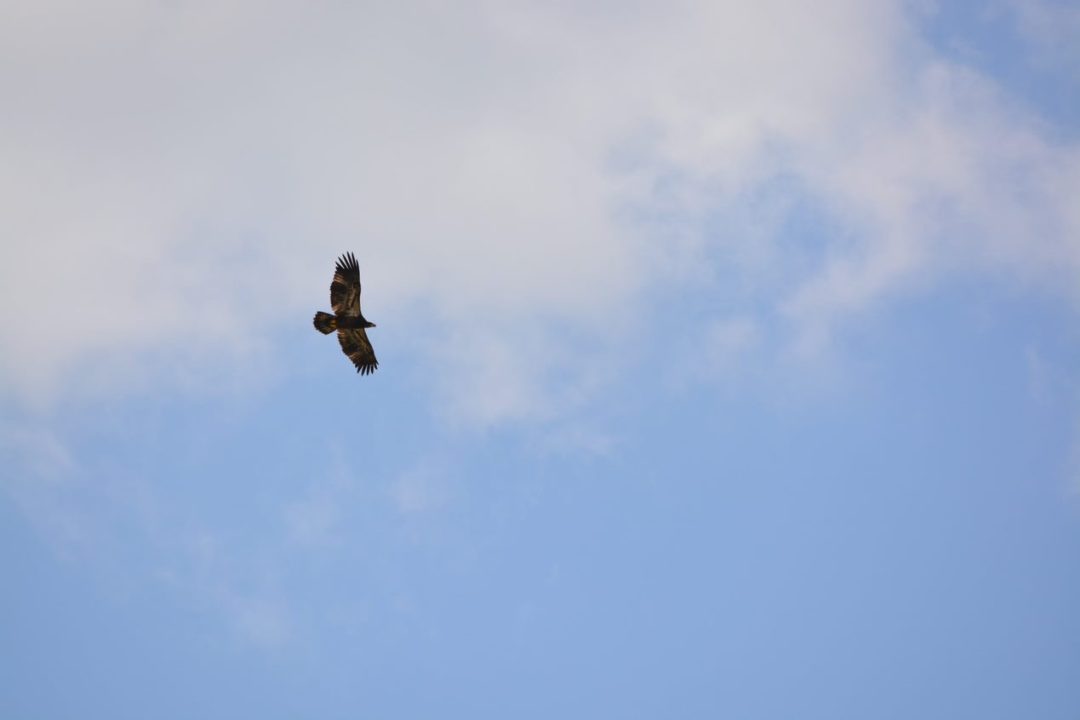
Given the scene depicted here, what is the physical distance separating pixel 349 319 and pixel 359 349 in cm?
244

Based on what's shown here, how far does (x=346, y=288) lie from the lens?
3135 inches

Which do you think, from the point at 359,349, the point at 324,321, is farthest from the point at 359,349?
the point at 324,321

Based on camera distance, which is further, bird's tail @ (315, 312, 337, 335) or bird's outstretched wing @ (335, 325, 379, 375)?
bird's outstretched wing @ (335, 325, 379, 375)

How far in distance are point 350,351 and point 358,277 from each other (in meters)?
4.62

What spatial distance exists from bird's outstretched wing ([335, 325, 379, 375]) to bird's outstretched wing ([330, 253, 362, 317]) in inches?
67.2

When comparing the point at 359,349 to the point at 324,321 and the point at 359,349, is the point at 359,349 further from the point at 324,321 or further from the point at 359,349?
the point at 324,321

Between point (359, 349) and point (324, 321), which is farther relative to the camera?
Answer: point (359, 349)

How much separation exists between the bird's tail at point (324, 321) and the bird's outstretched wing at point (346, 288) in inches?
18.2

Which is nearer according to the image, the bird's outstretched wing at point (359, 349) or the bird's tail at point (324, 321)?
the bird's tail at point (324, 321)

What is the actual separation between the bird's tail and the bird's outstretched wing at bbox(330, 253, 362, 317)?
462 mm

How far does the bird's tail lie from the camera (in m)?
80.2

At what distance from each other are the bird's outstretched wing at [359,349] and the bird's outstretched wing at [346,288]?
171cm

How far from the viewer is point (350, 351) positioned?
3248 inches

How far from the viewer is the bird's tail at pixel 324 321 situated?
263ft
